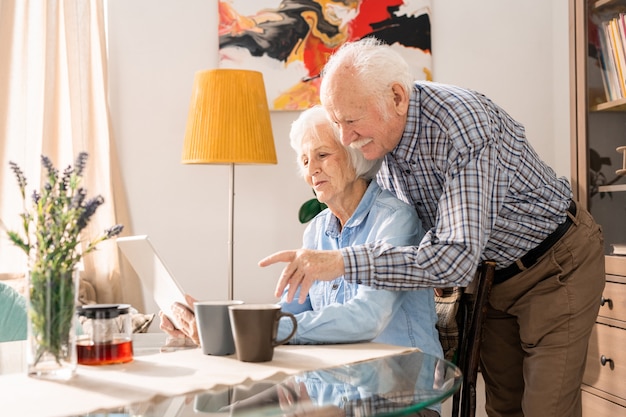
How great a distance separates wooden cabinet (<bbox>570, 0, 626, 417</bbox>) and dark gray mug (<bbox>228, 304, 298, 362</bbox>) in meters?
1.58

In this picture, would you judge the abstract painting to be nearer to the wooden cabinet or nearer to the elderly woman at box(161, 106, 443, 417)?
the wooden cabinet

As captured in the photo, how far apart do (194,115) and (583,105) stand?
4.95ft

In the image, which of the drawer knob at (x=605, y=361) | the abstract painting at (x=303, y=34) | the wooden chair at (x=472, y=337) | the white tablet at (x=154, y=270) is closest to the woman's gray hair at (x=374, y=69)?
the wooden chair at (x=472, y=337)

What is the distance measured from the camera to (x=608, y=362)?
2502 millimetres

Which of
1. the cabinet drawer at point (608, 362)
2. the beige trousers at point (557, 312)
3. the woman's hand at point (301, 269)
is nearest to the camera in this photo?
the woman's hand at point (301, 269)

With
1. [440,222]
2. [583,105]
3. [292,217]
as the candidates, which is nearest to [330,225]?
[440,222]

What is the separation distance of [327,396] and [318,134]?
88cm

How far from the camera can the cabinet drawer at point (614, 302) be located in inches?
96.2

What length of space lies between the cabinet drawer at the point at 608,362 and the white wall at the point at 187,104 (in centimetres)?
123

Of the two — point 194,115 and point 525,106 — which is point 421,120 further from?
point 525,106

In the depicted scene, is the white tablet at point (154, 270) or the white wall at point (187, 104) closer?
the white tablet at point (154, 270)

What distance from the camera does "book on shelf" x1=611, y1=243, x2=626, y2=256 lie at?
2.51 meters

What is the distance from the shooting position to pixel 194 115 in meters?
3.09

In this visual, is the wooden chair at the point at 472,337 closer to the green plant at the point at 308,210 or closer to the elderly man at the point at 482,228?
the elderly man at the point at 482,228
